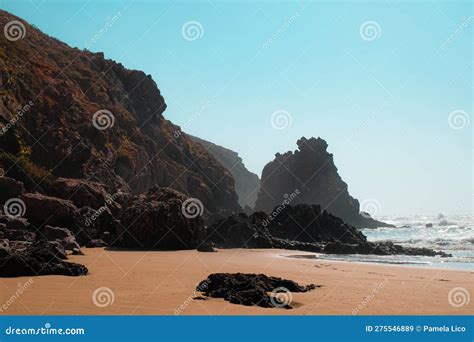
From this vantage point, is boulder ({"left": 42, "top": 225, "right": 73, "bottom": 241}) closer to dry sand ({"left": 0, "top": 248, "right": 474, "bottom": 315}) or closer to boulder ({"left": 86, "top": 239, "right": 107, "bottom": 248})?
boulder ({"left": 86, "top": 239, "right": 107, "bottom": 248})

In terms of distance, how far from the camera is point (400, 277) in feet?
48.9

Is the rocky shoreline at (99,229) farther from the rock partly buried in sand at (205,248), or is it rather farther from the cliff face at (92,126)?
the cliff face at (92,126)

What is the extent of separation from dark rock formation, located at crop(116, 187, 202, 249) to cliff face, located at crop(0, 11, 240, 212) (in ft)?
38.8

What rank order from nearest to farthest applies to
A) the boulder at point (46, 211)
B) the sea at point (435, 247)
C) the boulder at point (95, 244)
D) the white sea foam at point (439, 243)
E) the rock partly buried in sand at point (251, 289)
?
the rock partly buried in sand at point (251, 289) → the boulder at point (95, 244) → the sea at point (435, 247) → the boulder at point (46, 211) → the white sea foam at point (439, 243)

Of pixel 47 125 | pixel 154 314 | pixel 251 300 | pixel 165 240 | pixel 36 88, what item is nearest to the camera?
pixel 154 314

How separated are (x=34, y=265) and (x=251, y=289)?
6.24 meters

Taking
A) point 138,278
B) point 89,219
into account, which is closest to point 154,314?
point 138,278

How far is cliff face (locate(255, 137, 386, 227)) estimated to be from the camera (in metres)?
139

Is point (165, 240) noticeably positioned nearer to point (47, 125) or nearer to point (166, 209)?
point (166, 209)

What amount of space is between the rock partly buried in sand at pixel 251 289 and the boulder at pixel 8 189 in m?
19.5

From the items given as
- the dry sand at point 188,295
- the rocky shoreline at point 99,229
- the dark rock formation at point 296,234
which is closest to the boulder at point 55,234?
the rocky shoreline at point 99,229

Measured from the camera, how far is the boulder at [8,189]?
83.9 ft

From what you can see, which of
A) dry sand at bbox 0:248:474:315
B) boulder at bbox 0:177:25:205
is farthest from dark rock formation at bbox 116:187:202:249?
dry sand at bbox 0:248:474:315

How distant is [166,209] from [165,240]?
2068 mm
